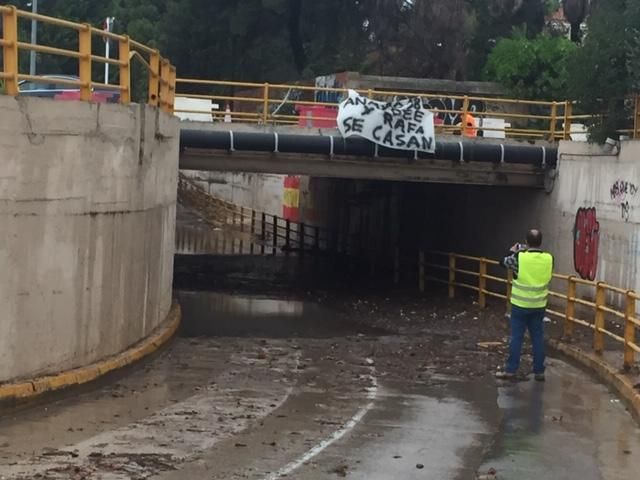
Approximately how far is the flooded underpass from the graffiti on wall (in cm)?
311

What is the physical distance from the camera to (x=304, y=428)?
10.6 m

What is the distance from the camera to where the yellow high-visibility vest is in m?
13.5

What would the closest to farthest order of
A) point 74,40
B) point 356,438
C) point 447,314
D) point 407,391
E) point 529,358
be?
point 356,438, point 407,391, point 529,358, point 447,314, point 74,40

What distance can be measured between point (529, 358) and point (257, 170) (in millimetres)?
9669

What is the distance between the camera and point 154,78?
15.5 meters

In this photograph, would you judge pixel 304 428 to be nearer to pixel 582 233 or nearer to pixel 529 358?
pixel 529 358

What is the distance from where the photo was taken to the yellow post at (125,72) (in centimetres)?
1369

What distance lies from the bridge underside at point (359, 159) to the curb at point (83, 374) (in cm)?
782

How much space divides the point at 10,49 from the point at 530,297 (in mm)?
6556

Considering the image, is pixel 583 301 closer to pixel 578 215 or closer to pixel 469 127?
pixel 578 215

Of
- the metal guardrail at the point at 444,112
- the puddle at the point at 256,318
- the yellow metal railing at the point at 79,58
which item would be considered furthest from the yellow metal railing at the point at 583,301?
the yellow metal railing at the point at 79,58

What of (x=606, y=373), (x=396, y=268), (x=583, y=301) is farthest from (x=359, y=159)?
(x=606, y=373)

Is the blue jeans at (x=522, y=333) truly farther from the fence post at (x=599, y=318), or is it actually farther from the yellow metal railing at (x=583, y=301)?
the fence post at (x=599, y=318)

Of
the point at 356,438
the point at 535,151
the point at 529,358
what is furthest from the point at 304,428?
the point at 535,151
